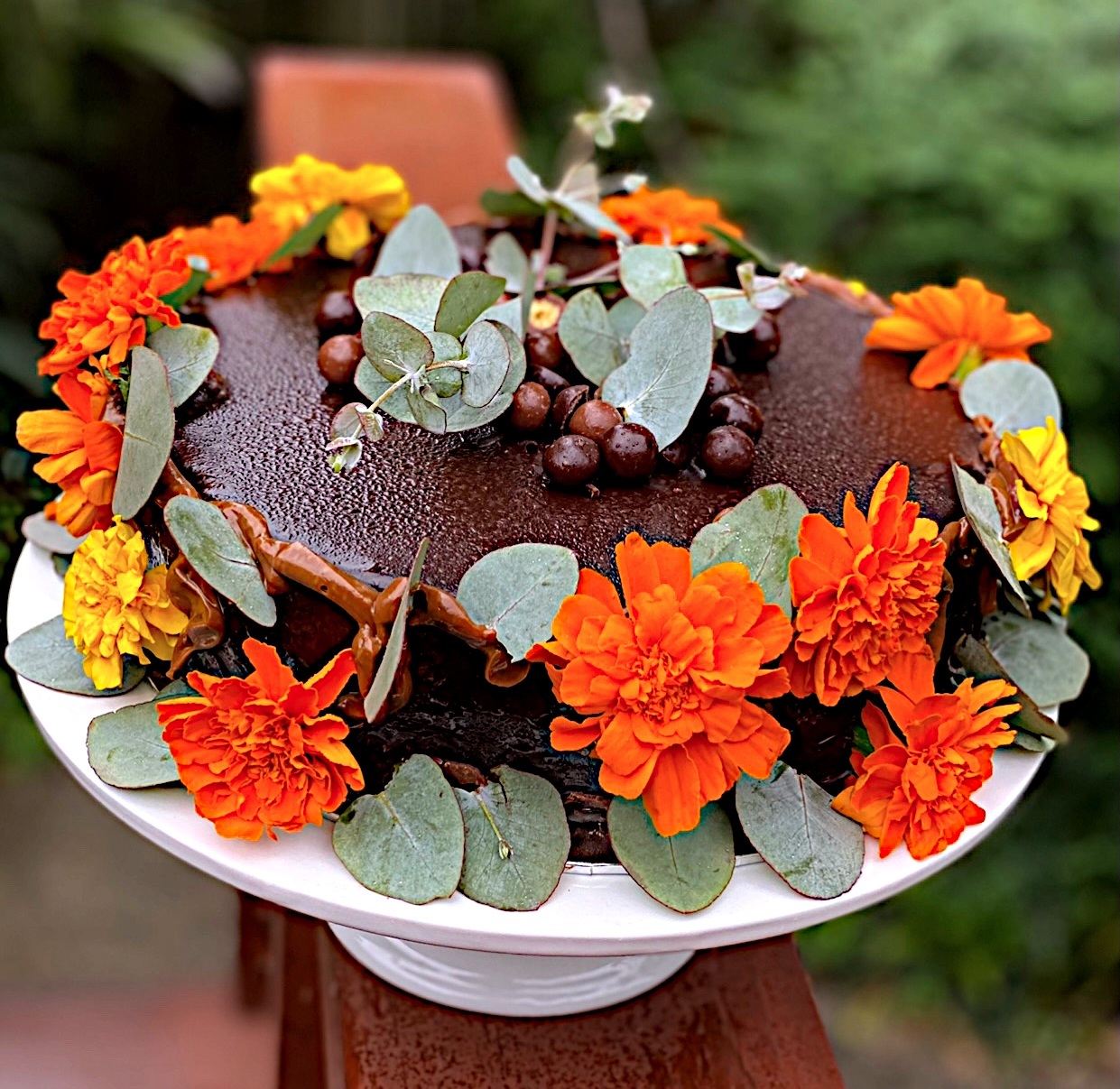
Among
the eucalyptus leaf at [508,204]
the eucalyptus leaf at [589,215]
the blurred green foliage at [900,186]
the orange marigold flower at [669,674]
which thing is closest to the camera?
the orange marigold flower at [669,674]

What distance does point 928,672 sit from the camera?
870mm

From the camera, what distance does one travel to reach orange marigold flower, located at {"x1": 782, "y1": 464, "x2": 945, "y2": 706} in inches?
32.1

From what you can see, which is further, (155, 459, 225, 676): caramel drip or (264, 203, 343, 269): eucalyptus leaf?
(264, 203, 343, 269): eucalyptus leaf

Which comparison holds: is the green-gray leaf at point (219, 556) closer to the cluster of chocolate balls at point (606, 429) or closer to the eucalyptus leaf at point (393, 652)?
the eucalyptus leaf at point (393, 652)

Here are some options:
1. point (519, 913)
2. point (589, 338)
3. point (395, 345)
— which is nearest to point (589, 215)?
point (589, 338)

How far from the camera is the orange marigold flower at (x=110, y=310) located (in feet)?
3.09

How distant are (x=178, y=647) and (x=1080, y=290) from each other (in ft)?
5.47

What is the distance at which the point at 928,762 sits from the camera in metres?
0.86

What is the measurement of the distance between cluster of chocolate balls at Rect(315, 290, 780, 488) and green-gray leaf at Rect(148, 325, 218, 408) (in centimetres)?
9

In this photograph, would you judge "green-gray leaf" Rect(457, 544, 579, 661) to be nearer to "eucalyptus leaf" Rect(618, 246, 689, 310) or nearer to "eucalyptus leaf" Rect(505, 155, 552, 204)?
"eucalyptus leaf" Rect(618, 246, 689, 310)

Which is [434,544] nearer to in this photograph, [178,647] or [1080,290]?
[178,647]

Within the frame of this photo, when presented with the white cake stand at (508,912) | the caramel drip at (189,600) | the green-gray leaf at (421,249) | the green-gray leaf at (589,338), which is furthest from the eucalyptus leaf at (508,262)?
the white cake stand at (508,912)

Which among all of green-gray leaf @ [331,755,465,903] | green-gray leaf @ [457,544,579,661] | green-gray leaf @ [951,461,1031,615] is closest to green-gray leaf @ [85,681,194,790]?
green-gray leaf @ [331,755,465,903]

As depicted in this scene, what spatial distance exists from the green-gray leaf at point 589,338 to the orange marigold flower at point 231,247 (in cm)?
35
